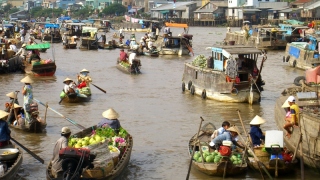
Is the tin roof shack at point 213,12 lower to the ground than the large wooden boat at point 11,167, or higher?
higher

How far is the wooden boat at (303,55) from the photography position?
29.6 m

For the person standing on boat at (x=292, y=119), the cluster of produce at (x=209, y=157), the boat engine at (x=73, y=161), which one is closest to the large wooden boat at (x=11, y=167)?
the boat engine at (x=73, y=161)

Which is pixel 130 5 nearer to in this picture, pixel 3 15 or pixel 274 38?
pixel 3 15

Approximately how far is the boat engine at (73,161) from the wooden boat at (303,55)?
67.0ft

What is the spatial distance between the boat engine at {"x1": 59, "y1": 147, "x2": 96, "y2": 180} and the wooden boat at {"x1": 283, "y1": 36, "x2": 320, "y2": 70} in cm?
2042

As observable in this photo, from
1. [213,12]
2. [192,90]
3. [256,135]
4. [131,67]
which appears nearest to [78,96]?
[192,90]

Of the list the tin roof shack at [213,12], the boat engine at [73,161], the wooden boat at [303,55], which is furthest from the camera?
the tin roof shack at [213,12]

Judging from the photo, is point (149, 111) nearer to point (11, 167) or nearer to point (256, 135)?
point (256, 135)

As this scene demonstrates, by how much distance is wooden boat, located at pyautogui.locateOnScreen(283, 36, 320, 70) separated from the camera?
29.6 m

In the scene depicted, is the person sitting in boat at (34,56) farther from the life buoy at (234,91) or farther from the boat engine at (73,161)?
the boat engine at (73,161)

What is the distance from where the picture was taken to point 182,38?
38.2m

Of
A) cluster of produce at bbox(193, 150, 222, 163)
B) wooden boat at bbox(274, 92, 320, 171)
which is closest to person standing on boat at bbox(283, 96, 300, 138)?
wooden boat at bbox(274, 92, 320, 171)

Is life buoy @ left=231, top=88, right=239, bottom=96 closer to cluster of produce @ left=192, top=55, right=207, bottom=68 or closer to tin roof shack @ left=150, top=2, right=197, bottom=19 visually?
cluster of produce @ left=192, top=55, right=207, bottom=68

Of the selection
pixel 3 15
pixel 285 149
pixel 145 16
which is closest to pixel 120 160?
pixel 285 149
